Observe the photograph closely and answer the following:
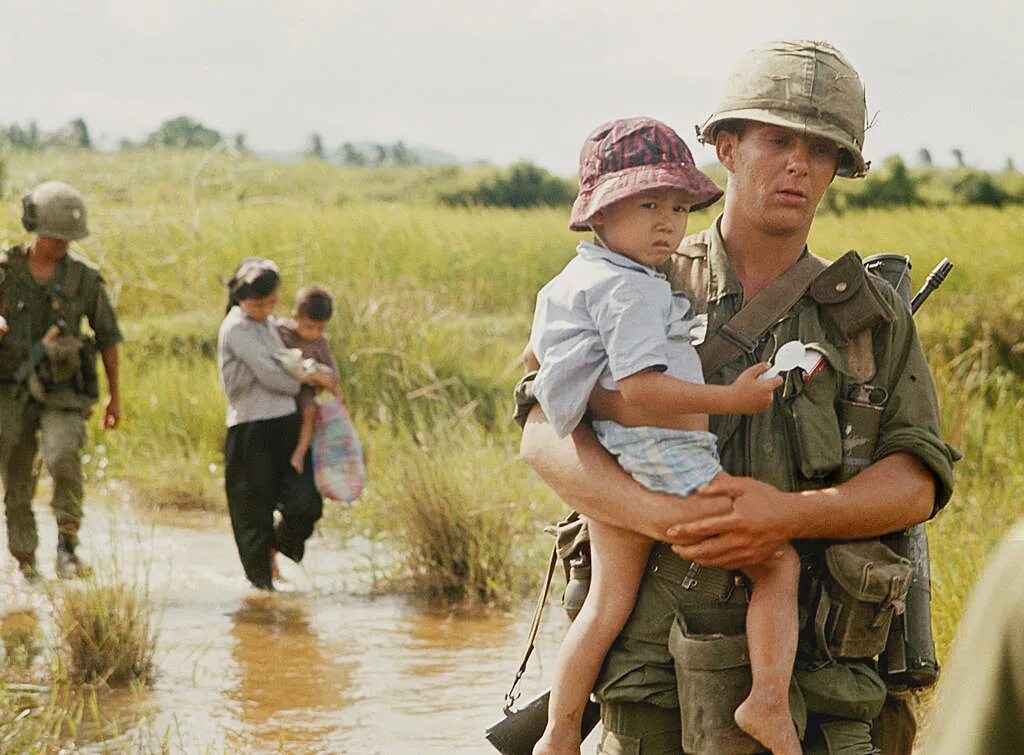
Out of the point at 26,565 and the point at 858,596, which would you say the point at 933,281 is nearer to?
the point at 858,596

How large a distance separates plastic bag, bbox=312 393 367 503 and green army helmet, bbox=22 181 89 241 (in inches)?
61.7

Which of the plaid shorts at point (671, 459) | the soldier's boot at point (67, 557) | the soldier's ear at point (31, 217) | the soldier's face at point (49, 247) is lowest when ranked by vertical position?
the soldier's boot at point (67, 557)

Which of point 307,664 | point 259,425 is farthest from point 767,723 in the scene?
point 259,425

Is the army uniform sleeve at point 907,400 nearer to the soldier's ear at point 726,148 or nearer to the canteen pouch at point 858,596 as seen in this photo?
the canteen pouch at point 858,596

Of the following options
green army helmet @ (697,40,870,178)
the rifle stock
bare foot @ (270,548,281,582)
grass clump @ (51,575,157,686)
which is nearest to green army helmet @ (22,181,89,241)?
bare foot @ (270,548,281,582)

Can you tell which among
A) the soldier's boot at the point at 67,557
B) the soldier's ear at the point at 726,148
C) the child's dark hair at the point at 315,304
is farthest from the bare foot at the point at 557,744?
the child's dark hair at the point at 315,304

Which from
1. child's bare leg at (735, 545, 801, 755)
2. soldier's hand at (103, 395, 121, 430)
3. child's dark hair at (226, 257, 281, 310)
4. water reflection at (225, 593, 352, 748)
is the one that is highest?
child's dark hair at (226, 257, 281, 310)

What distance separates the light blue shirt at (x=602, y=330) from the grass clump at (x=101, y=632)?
3.89 meters

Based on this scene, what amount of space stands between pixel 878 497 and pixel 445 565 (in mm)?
5840

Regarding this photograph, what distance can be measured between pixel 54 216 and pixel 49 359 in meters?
0.74

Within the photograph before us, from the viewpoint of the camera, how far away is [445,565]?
8930mm

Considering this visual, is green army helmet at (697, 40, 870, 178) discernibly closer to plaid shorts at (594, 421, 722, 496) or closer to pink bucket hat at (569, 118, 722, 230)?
pink bucket hat at (569, 118, 722, 230)

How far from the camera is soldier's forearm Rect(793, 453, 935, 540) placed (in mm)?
3184

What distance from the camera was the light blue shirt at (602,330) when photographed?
10.6ft
